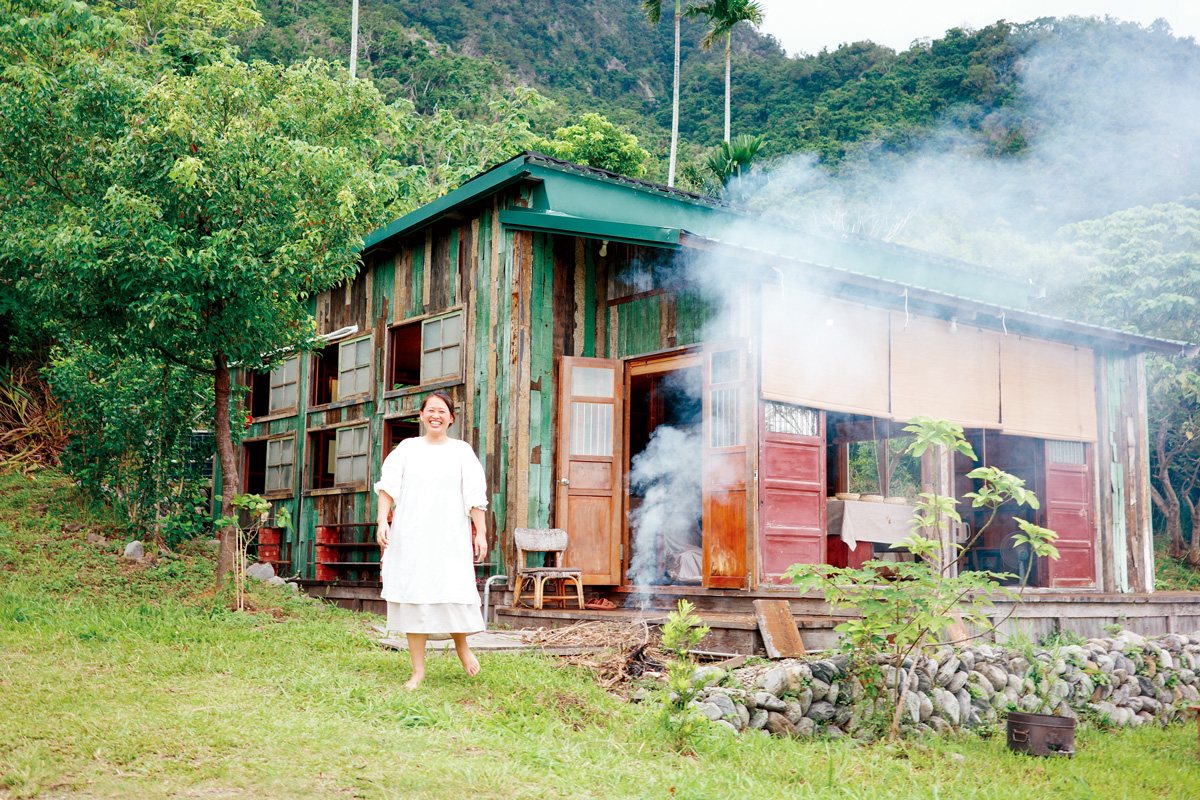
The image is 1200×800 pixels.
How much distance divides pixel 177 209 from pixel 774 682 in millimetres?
6485

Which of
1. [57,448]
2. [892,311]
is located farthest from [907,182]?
[57,448]

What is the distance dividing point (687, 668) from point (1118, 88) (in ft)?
97.5

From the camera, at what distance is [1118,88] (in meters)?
29.2

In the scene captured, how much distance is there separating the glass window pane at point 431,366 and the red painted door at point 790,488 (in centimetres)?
401

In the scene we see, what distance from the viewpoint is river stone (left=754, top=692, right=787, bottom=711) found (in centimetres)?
633

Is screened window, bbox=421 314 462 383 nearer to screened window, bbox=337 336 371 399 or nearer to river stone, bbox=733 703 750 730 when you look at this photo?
screened window, bbox=337 336 371 399

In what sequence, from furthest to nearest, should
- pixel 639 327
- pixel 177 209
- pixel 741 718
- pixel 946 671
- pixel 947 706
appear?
pixel 639 327 < pixel 177 209 < pixel 946 671 < pixel 947 706 < pixel 741 718

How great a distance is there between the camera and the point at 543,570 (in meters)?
9.30

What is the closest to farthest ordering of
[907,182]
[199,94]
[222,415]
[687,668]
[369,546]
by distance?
[687,668]
[199,94]
[222,415]
[369,546]
[907,182]

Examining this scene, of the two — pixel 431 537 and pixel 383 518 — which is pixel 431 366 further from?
pixel 431 537

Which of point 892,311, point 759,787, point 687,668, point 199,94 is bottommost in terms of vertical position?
point 759,787

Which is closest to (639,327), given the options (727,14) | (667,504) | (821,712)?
(667,504)

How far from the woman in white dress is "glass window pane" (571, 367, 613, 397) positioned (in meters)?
4.41

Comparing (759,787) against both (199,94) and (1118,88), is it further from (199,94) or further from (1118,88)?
(1118,88)
